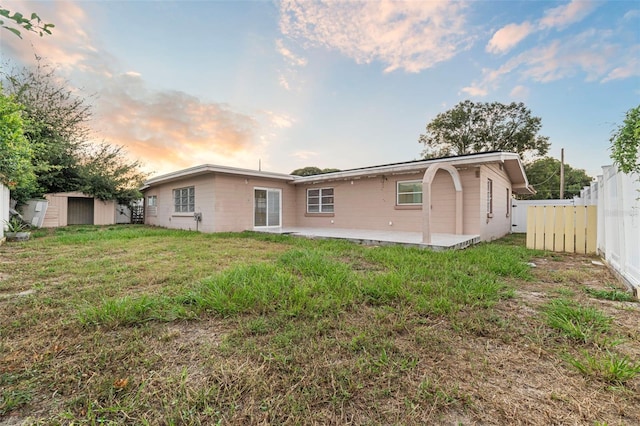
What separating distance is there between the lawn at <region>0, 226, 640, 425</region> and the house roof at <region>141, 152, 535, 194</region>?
4.70 m

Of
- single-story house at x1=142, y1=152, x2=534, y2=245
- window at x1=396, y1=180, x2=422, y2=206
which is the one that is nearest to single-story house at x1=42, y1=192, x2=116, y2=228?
single-story house at x1=142, y1=152, x2=534, y2=245

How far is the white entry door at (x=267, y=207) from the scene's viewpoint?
447 inches

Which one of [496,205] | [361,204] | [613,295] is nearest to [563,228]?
[496,205]

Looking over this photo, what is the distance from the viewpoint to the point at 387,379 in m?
1.63

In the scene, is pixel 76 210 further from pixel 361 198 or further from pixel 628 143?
pixel 628 143

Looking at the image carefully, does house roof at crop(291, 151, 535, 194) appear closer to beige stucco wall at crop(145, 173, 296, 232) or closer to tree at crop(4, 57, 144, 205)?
beige stucco wall at crop(145, 173, 296, 232)

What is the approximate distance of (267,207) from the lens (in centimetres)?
1177

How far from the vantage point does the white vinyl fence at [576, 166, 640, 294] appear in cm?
331

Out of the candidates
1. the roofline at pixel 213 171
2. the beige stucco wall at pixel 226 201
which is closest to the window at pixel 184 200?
the beige stucco wall at pixel 226 201

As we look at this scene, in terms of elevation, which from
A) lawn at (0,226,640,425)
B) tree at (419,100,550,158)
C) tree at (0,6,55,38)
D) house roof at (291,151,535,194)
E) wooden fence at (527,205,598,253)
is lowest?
lawn at (0,226,640,425)

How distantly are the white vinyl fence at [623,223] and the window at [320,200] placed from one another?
8.44m

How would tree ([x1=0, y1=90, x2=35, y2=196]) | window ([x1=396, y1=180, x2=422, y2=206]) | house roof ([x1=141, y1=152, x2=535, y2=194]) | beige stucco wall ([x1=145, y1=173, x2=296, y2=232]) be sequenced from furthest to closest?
beige stucco wall ([x1=145, y1=173, x2=296, y2=232]) → window ([x1=396, y1=180, x2=422, y2=206]) → house roof ([x1=141, y1=152, x2=535, y2=194]) → tree ([x1=0, y1=90, x2=35, y2=196])

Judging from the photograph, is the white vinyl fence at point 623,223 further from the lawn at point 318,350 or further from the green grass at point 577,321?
the green grass at point 577,321

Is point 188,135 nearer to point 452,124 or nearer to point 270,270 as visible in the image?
point 270,270
